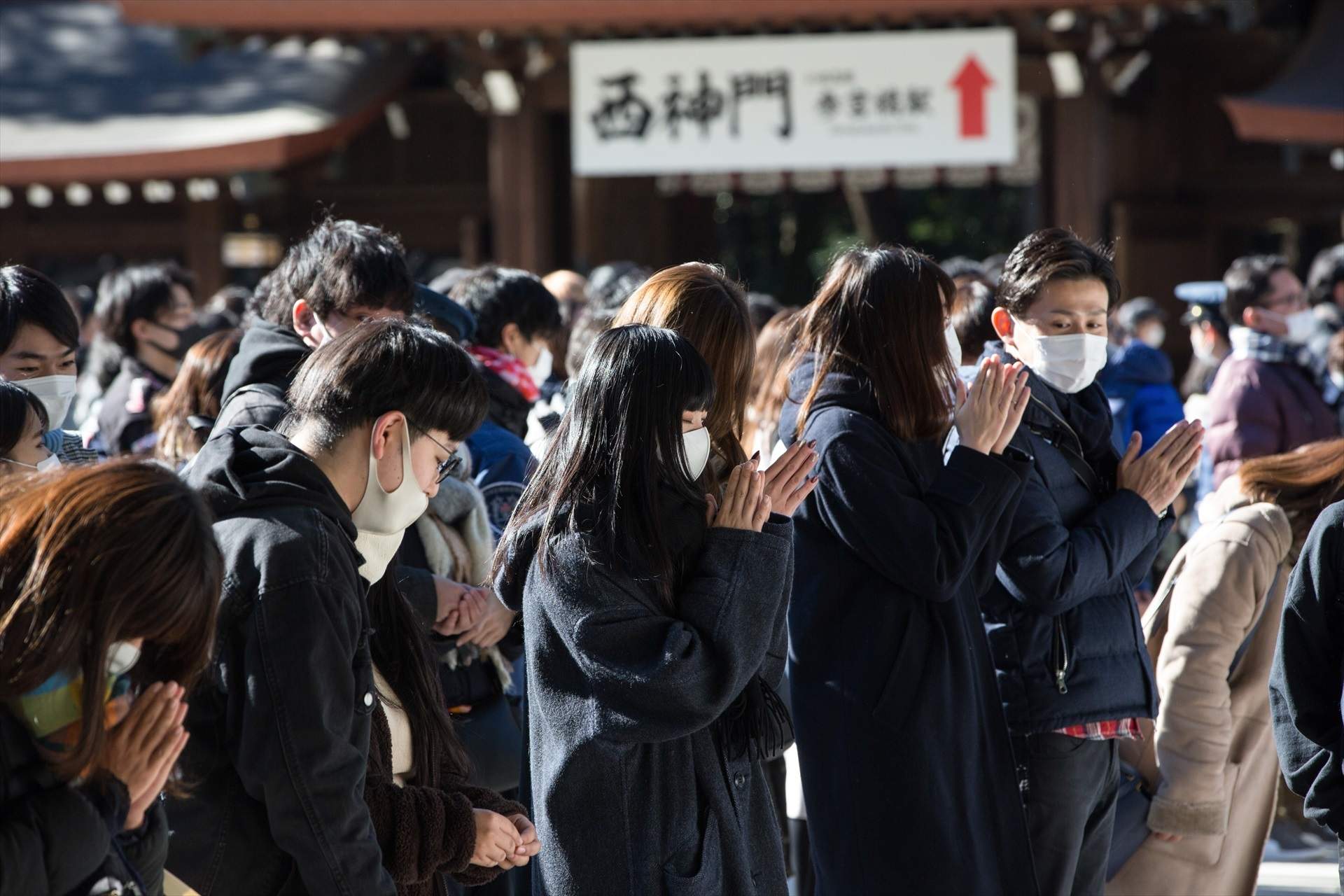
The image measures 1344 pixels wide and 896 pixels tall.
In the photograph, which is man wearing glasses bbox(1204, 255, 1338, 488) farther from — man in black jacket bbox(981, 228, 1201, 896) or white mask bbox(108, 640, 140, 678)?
white mask bbox(108, 640, 140, 678)

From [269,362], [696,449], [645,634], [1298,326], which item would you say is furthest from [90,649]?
[1298,326]

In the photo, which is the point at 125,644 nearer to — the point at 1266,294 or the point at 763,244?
the point at 1266,294

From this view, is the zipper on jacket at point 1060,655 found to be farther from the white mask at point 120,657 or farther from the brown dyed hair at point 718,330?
the white mask at point 120,657

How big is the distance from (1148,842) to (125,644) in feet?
8.27

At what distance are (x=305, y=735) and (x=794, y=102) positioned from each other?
716 centimetres

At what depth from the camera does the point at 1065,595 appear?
3010 millimetres

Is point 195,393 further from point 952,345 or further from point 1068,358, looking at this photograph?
point 1068,358

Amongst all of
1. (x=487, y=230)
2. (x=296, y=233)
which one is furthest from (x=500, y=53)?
(x=296, y=233)

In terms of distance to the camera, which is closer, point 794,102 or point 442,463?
point 442,463

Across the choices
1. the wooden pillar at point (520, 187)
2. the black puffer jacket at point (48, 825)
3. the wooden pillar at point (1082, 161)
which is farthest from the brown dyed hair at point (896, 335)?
the wooden pillar at point (520, 187)

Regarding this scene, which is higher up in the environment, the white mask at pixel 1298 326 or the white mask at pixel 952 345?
the white mask at pixel 952 345

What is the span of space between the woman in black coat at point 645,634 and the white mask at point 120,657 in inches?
29.5

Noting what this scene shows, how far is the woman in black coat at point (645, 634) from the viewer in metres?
2.31

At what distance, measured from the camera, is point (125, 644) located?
172 cm
